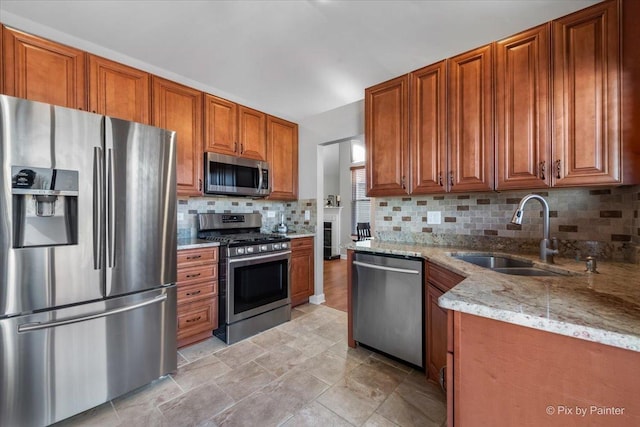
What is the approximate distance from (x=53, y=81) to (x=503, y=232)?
355 cm

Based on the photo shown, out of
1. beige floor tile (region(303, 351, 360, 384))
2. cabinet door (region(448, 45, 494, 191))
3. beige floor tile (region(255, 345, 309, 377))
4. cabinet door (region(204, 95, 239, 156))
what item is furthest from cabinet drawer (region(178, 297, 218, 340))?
cabinet door (region(448, 45, 494, 191))

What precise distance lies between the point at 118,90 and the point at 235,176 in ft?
4.01

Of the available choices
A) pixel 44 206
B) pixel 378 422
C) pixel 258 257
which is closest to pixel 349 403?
pixel 378 422

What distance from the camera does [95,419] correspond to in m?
1.53

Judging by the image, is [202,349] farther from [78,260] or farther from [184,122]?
[184,122]

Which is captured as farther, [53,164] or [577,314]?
[53,164]

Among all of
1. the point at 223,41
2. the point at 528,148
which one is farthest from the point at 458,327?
the point at 223,41

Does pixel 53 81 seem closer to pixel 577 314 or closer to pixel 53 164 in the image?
pixel 53 164

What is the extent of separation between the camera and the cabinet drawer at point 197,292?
2.27 m

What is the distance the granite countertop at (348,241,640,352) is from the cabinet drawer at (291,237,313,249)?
2.17 meters

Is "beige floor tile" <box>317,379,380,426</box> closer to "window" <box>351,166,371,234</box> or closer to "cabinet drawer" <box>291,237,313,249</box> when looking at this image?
"cabinet drawer" <box>291,237,313,249</box>

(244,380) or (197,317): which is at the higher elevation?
(197,317)

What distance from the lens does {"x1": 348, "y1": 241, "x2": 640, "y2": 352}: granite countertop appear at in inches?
26.8

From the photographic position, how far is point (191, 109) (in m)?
2.62
